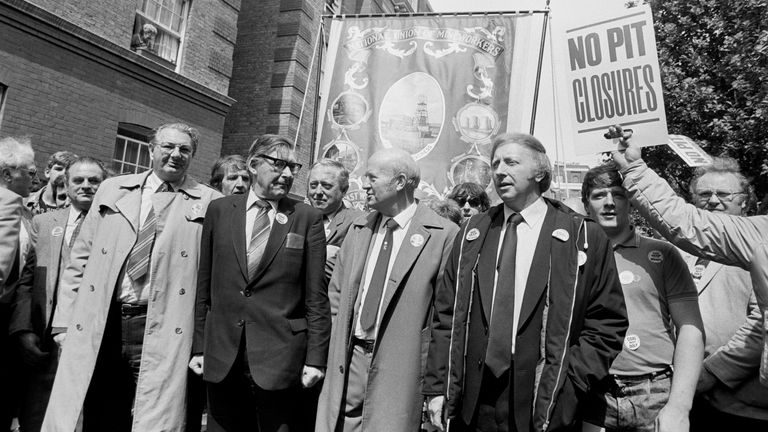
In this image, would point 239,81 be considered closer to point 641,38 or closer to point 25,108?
point 25,108

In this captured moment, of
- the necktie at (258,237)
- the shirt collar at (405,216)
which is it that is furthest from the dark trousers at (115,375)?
the shirt collar at (405,216)

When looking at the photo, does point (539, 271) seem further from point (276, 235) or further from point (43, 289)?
point (43, 289)

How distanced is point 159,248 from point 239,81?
41.0 ft

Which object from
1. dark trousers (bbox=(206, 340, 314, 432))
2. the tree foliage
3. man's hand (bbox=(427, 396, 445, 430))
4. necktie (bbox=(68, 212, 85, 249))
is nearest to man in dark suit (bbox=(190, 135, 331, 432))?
dark trousers (bbox=(206, 340, 314, 432))

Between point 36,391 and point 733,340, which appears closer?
point 733,340

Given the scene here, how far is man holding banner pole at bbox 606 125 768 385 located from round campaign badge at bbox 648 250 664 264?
424mm

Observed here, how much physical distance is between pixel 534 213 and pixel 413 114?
3.60 m

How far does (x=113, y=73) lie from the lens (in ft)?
30.1

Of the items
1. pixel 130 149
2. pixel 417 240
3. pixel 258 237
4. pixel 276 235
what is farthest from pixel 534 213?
pixel 130 149

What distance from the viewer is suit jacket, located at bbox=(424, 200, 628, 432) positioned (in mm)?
2184

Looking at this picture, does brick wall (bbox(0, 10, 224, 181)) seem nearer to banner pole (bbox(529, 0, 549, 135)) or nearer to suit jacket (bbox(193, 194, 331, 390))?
suit jacket (bbox(193, 194, 331, 390))

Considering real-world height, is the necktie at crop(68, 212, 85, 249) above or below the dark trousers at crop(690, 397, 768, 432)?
above

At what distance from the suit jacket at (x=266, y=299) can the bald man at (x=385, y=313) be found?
0.17 meters

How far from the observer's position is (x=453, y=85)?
5.94m
